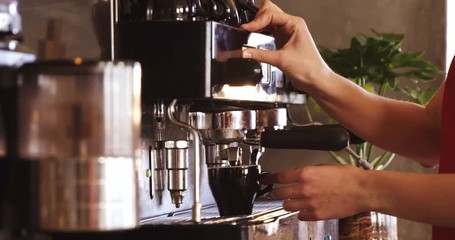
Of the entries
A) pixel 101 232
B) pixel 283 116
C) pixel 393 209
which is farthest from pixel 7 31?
pixel 283 116

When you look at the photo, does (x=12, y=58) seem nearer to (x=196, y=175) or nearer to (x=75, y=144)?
(x=75, y=144)

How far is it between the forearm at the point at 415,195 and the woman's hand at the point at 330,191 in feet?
0.05

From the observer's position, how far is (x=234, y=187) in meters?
1.49

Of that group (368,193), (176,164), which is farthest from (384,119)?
(176,164)

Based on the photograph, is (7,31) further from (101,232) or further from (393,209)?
(393,209)

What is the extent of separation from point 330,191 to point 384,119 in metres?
0.34

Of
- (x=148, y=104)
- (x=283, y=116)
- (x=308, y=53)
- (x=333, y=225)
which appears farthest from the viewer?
(x=333, y=225)

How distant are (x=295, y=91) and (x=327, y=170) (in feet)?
1.26

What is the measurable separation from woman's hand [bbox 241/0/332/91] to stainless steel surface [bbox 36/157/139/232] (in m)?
0.69

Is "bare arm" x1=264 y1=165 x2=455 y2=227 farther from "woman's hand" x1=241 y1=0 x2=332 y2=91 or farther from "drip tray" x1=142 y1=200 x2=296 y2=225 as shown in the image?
"woman's hand" x1=241 y1=0 x2=332 y2=91

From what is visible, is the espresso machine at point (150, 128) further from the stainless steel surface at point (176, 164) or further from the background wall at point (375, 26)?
the background wall at point (375, 26)

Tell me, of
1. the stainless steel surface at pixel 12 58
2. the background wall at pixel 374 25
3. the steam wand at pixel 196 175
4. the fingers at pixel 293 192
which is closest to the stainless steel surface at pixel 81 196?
the stainless steel surface at pixel 12 58

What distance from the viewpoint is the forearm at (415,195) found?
138 centimetres

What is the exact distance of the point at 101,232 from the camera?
0.87m
